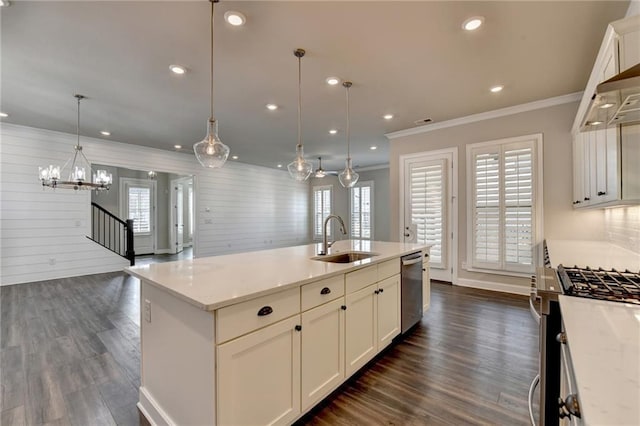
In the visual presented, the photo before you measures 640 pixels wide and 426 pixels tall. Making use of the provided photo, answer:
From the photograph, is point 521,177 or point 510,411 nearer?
point 510,411

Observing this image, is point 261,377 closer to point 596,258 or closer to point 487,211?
point 596,258

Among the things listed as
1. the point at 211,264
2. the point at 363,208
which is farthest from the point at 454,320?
the point at 363,208

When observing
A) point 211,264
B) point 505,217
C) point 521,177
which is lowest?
point 211,264

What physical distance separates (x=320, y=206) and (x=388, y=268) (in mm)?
8027

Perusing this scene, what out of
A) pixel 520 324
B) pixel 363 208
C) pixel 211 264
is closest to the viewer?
pixel 211 264

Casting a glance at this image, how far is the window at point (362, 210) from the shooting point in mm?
9203

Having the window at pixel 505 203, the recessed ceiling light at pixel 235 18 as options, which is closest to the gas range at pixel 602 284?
the window at pixel 505 203

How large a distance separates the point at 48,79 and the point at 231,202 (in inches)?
199

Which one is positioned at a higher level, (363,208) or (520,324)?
(363,208)

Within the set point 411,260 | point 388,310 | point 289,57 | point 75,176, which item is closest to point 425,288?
point 411,260

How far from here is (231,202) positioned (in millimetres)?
8102

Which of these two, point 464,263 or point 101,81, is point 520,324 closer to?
point 464,263

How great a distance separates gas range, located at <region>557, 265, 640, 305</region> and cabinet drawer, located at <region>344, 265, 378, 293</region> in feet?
3.88

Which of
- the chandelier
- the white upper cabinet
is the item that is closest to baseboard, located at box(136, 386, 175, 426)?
the white upper cabinet
